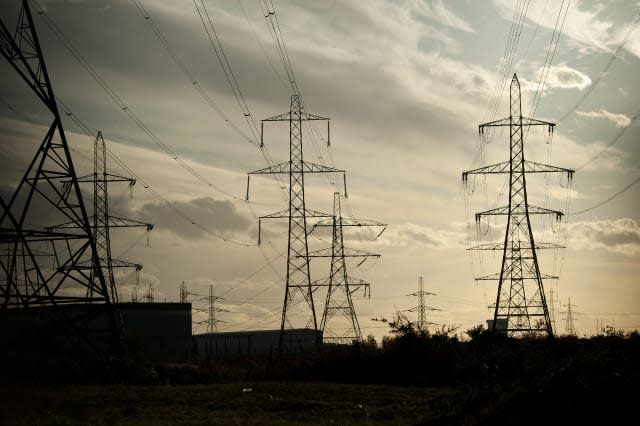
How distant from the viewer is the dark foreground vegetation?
1496 centimetres

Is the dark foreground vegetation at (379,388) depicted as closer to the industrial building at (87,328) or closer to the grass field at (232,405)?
the grass field at (232,405)

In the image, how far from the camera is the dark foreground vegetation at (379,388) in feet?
49.1

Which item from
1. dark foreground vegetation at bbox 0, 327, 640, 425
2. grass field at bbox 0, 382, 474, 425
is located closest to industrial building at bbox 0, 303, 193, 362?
dark foreground vegetation at bbox 0, 327, 640, 425

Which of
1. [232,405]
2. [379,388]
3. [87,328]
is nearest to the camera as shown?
[232,405]

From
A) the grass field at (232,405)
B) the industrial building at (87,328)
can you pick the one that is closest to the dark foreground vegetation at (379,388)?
the grass field at (232,405)

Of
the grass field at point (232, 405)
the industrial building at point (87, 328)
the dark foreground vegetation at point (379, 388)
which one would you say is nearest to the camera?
the dark foreground vegetation at point (379, 388)

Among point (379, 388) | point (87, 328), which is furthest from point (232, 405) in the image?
point (87, 328)

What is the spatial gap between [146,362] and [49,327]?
7787mm

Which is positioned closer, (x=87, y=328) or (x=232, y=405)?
(x=232, y=405)

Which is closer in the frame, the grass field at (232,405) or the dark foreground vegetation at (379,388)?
the dark foreground vegetation at (379,388)

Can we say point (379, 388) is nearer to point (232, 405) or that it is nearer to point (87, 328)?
point (232, 405)

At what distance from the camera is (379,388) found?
29.9m

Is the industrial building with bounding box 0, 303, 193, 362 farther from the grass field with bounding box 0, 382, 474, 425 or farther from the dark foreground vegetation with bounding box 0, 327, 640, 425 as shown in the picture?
the grass field with bounding box 0, 382, 474, 425

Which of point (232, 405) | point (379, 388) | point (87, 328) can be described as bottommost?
point (232, 405)
